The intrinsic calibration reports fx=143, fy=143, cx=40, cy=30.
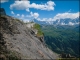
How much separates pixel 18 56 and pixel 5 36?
30.9 ft

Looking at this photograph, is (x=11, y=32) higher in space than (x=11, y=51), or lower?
higher

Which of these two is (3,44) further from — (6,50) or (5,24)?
(5,24)

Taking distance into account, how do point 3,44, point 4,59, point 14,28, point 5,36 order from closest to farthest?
point 4,59 < point 3,44 < point 5,36 < point 14,28

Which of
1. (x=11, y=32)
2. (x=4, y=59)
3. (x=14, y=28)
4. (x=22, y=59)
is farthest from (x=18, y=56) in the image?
(x=14, y=28)

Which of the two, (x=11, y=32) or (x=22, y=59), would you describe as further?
(x=11, y=32)

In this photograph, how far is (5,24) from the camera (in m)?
46.4

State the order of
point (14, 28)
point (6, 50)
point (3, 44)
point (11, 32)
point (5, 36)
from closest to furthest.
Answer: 1. point (6, 50)
2. point (3, 44)
3. point (5, 36)
4. point (11, 32)
5. point (14, 28)

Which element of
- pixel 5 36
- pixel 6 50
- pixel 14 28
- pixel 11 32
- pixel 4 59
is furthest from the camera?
pixel 14 28

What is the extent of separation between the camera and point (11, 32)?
4600 centimetres

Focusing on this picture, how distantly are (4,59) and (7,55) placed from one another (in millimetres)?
1440

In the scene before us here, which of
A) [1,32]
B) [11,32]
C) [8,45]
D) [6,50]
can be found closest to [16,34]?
[11,32]

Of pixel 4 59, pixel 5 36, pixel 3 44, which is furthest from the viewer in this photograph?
pixel 5 36

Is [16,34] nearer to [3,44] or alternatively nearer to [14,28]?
[14,28]

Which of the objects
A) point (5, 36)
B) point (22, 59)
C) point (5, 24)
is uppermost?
point (5, 24)
